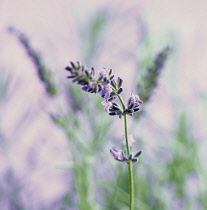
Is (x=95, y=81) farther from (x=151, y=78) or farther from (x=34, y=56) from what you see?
(x=34, y=56)

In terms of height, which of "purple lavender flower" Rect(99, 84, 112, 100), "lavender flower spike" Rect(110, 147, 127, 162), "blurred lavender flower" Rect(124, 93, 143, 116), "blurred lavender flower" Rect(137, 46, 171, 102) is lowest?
"lavender flower spike" Rect(110, 147, 127, 162)

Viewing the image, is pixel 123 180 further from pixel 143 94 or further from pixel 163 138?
pixel 143 94

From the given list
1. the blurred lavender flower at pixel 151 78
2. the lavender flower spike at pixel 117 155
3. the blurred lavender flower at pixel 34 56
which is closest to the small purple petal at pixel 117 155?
the lavender flower spike at pixel 117 155

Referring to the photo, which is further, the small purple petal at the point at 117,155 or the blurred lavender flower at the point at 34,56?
the blurred lavender flower at the point at 34,56

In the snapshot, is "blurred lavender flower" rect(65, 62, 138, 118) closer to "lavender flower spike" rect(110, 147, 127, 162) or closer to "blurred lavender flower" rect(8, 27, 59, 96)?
"lavender flower spike" rect(110, 147, 127, 162)

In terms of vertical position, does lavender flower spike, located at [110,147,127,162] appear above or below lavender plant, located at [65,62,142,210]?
below

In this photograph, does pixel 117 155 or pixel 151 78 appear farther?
pixel 151 78

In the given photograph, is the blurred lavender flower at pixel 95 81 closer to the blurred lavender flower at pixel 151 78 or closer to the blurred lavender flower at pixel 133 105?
the blurred lavender flower at pixel 133 105

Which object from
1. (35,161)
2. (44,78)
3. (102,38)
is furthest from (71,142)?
(102,38)

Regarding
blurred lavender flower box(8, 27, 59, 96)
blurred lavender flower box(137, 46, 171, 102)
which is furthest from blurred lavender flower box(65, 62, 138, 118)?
blurred lavender flower box(8, 27, 59, 96)

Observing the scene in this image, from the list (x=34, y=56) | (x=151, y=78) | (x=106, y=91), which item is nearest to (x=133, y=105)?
(x=106, y=91)

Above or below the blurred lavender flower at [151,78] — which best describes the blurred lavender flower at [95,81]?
below

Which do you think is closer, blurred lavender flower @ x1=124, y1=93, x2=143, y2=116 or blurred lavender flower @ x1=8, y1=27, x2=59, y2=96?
blurred lavender flower @ x1=124, y1=93, x2=143, y2=116
